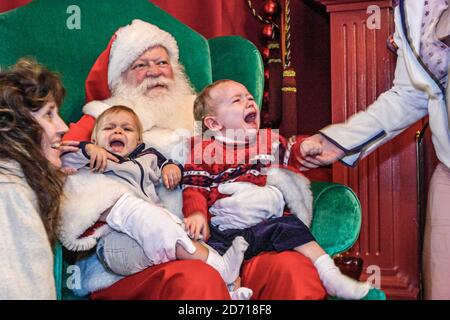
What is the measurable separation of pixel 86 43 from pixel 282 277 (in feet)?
3.32

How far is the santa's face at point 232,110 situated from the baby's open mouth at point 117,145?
23 cm

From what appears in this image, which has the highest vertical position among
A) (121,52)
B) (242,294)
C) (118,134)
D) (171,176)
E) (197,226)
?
(121,52)

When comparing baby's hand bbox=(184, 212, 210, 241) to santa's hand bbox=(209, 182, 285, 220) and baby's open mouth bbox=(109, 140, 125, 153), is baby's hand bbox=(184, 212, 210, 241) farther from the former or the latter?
baby's open mouth bbox=(109, 140, 125, 153)

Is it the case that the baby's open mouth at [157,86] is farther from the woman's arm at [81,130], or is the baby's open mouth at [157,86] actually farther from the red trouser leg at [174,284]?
the red trouser leg at [174,284]

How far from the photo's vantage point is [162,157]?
Answer: 165cm

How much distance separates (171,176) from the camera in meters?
1.57

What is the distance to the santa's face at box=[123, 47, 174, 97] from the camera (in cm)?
180

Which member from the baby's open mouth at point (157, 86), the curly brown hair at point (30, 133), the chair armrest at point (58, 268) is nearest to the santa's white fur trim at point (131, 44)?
the baby's open mouth at point (157, 86)

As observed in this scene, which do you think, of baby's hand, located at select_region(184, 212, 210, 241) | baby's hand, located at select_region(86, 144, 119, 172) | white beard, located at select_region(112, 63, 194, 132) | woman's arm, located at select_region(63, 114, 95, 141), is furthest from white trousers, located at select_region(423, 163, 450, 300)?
woman's arm, located at select_region(63, 114, 95, 141)

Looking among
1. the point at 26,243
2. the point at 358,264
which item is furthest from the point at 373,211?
the point at 26,243

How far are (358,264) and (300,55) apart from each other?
3.32 ft

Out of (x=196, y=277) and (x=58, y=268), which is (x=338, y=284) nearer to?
(x=196, y=277)

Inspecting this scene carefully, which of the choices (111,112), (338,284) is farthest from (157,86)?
(338,284)
